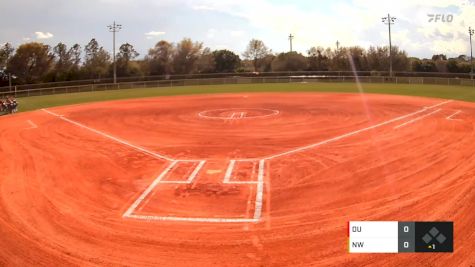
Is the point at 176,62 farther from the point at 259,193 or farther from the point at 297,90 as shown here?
the point at 259,193

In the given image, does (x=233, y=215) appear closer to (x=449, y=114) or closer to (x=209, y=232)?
(x=209, y=232)

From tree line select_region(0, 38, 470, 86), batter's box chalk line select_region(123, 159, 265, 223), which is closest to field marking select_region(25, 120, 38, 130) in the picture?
batter's box chalk line select_region(123, 159, 265, 223)

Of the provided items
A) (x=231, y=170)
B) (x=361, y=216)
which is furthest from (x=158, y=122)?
(x=361, y=216)

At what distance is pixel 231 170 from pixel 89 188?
199 inches

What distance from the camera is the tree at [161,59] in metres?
100

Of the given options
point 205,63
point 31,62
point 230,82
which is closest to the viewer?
point 230,82

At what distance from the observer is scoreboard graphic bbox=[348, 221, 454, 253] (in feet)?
26.6

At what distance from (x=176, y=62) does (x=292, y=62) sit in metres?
29.8

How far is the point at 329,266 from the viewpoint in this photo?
8164mm

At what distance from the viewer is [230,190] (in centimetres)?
1297

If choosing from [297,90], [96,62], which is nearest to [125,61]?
[96,62]

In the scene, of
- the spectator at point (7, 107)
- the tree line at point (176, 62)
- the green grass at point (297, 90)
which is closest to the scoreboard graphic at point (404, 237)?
the green grass at point (297, 90)

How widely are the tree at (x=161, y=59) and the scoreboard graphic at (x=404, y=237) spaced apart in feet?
311

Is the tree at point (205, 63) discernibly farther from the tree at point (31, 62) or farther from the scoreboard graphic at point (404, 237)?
the scoreboard graphic at point (404, 237)
